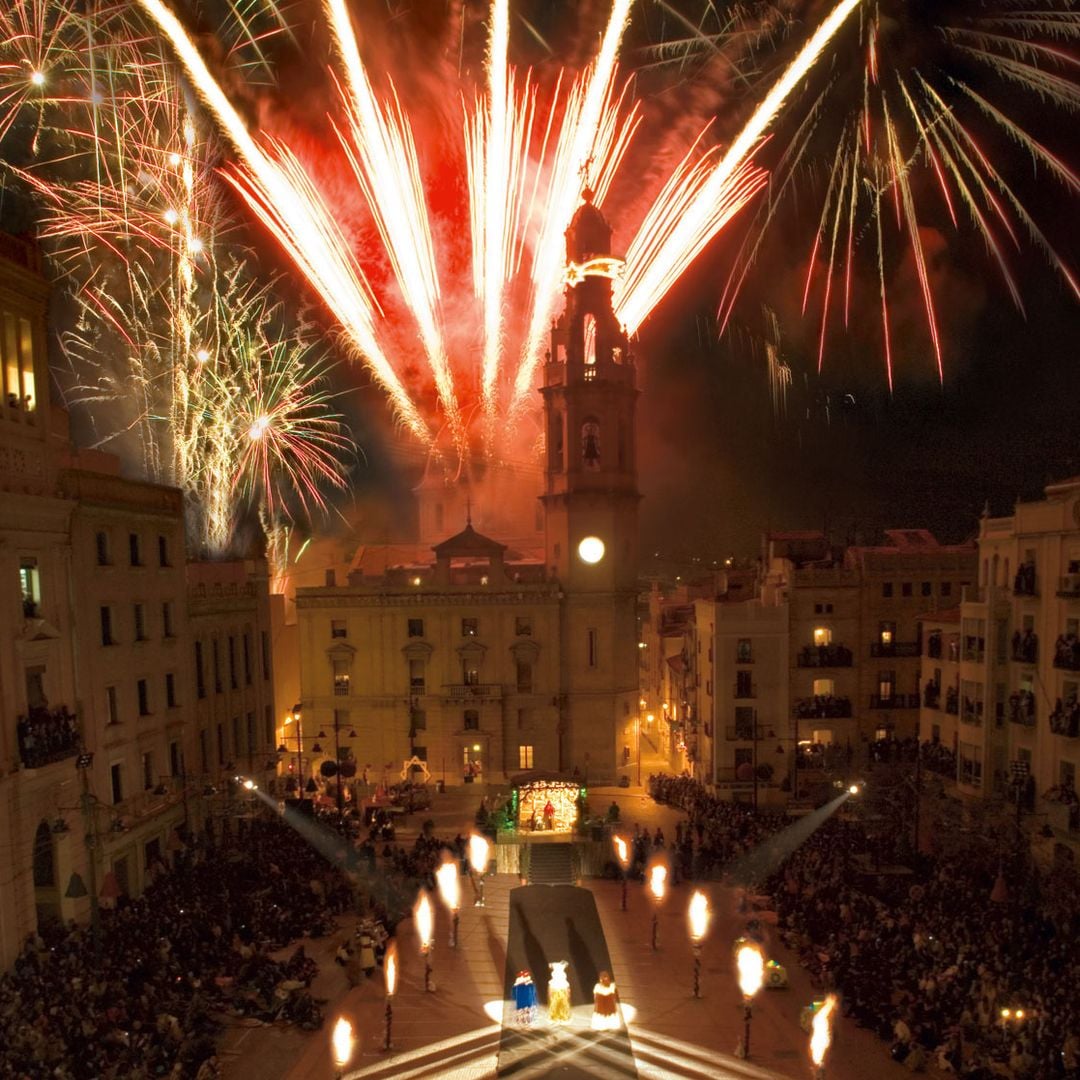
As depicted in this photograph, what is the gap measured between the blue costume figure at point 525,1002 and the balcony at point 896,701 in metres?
26.4

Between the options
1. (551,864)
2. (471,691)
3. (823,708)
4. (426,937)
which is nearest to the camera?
(426,937)

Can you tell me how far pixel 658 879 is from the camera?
92.7 feet

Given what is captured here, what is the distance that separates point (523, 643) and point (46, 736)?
27.4 meters

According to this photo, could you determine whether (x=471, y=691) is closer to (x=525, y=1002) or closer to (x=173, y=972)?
(x=525, y=1002)

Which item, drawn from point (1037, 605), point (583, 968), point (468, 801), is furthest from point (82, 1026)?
point (1037, 605)

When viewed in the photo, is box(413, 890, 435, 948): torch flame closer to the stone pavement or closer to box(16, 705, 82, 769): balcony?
the stone pavement

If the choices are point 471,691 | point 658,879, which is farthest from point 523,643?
point 658,879

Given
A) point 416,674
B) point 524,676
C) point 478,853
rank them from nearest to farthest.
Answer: point 478,853 < point 416,674 < point 524,676

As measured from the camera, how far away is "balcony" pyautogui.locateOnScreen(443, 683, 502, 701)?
47.8m

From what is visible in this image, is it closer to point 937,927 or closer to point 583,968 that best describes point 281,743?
point 583,968

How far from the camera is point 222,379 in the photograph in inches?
1639

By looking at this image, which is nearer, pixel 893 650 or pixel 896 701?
pixel 893 650

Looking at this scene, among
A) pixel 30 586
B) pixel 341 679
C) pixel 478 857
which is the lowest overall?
pixel 478 857

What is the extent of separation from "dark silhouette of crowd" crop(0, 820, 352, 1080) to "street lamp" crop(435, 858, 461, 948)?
291 cm
